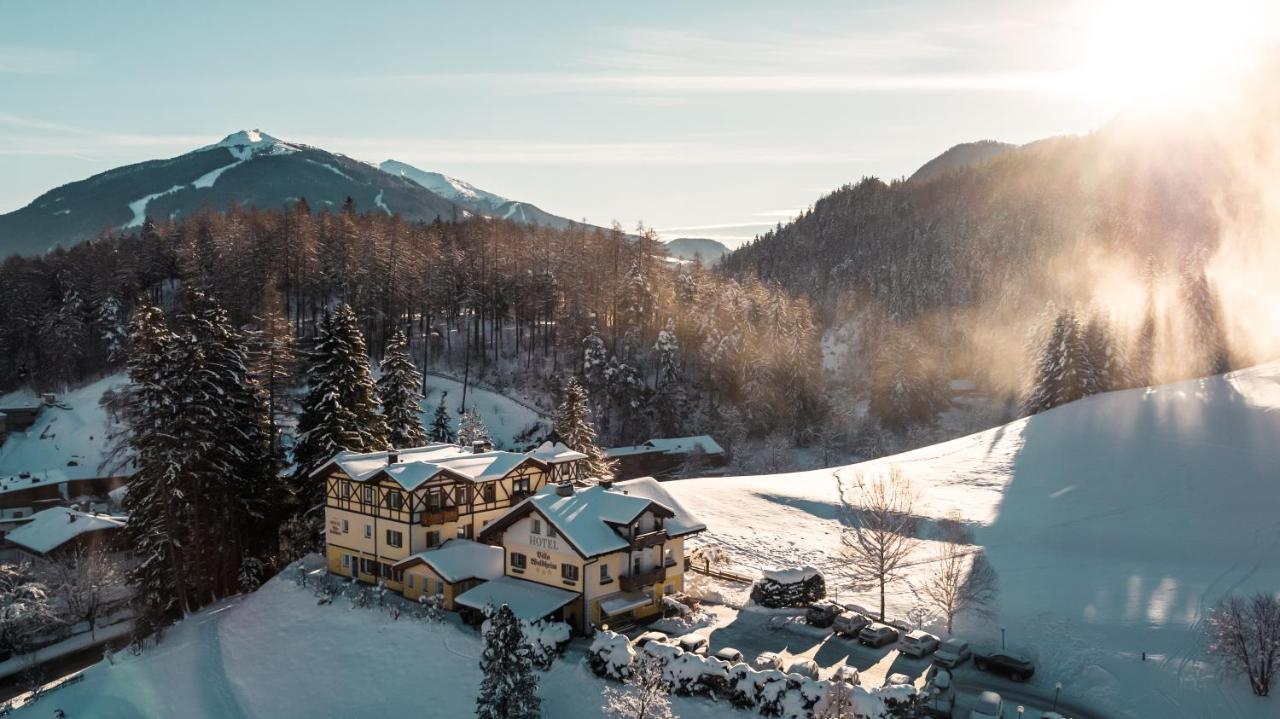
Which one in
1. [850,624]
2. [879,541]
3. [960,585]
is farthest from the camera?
[879,541]

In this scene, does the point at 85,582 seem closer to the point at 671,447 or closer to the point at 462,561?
the point at 462,561

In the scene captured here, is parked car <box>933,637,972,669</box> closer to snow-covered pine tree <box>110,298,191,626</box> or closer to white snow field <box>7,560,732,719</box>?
white snow field <box>7,560,732,719</box>

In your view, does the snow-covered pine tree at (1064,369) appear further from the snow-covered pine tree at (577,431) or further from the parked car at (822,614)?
the parked car at (822,614)

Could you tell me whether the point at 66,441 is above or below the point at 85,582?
above

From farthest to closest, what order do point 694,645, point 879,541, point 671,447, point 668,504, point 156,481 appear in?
point 671,447
point 156,481
point 668,504
point 879,541
point 694,645

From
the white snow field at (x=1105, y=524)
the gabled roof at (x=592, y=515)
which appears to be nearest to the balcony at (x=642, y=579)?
the gabled roof at (x=592, y=515)

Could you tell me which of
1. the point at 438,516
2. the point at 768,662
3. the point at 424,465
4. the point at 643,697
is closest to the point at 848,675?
the point at 768,662
